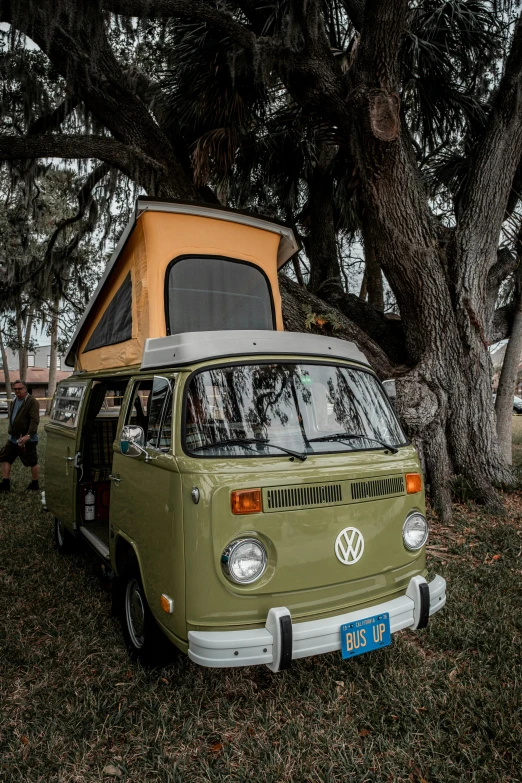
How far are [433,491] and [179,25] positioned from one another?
7560 mm

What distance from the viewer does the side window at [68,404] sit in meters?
5.18

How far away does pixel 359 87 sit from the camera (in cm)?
671

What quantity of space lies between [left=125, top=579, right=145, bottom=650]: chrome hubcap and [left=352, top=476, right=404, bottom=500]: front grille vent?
62.9 inches

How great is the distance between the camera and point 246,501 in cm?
287

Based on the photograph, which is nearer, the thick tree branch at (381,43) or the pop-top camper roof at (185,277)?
the pop-top camper roof at (185,277)

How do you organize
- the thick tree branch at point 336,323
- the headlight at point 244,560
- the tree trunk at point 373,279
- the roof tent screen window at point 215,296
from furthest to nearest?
1. the tree trunk at point 373,279
2. the thick tree branch at point 336,323
3. the roof tent screen window at point 215,296
4. the headlight at point 244,560

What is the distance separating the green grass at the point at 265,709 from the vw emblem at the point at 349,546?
85 centimetres

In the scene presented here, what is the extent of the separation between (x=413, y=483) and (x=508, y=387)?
255 inches

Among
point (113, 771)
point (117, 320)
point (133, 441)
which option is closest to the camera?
point (113, 771)

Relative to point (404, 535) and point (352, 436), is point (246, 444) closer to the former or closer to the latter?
point (352, 436)

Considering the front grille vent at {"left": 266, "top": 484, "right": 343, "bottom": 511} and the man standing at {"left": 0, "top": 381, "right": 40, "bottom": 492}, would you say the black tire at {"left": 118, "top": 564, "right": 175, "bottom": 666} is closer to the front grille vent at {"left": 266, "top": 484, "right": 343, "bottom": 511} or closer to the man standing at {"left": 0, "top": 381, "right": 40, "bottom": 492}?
the front grille vent at {"left": 266, "top": 484, "right": 343, "bottom": 511}

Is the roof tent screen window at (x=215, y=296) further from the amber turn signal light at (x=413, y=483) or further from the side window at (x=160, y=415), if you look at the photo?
the amber turn signal light at (x=413, y=483)

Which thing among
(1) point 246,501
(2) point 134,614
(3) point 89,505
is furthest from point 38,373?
(1) point 246,501

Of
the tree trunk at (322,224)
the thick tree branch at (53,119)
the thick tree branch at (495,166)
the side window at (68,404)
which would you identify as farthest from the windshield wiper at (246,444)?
the tree trunk at (322,224)
